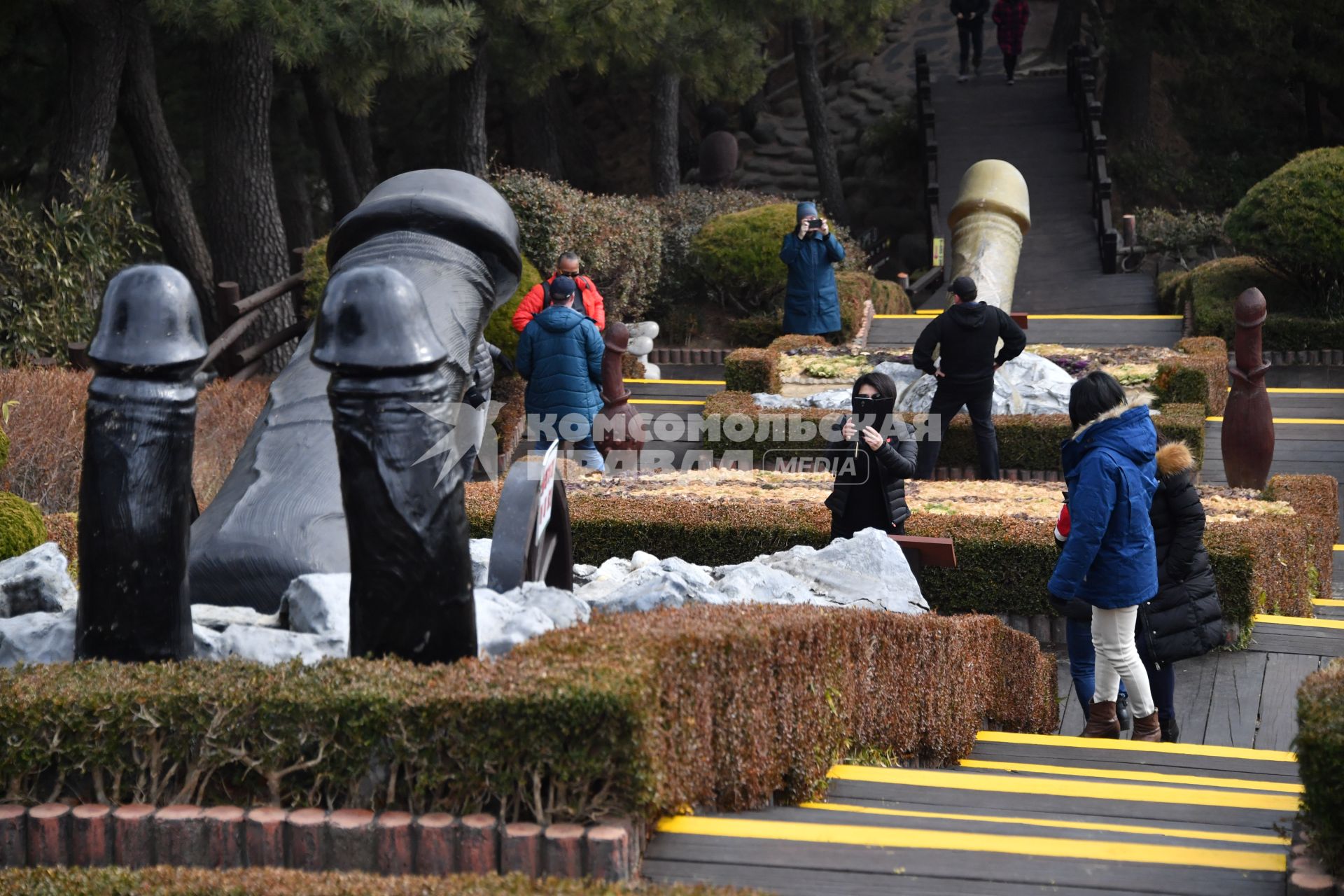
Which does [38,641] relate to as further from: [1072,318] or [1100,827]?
[1072,318]

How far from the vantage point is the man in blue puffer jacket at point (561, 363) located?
1007 cm

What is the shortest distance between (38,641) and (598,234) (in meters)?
12.2

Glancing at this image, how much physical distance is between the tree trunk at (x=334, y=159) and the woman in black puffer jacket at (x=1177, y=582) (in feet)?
52.3

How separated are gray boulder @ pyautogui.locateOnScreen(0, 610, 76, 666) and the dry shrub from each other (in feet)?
15.5

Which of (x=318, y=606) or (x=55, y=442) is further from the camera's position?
(x=55, y=442)

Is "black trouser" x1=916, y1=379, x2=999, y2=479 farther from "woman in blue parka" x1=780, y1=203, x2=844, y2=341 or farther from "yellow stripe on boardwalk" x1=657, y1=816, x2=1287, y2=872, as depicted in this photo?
"yellow stripe on boardwalk" x1=657, y1=816, x2=1287, y2=872

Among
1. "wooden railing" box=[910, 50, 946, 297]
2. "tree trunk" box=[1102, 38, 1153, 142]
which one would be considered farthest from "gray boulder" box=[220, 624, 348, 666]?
"tree trunk" box=[1102, 38, 1153, 142]

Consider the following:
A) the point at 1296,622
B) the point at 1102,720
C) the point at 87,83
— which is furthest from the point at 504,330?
the point at 1102,720

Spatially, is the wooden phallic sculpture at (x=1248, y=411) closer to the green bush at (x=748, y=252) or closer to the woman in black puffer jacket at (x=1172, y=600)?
the woman in black puffer jacket at (x=1172, y=600)

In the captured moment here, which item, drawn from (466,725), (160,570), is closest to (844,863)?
(466,725)

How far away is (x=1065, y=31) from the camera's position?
2636cm

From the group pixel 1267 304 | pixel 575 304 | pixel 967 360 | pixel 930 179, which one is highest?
pixel 930 179

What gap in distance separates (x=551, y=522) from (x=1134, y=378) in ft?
31.7

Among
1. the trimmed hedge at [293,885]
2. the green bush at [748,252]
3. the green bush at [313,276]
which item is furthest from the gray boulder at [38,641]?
the green bush at [748,252]
